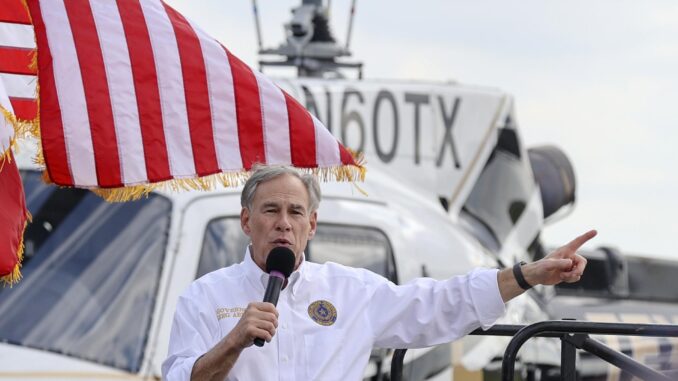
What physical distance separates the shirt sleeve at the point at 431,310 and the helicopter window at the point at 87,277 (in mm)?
3077

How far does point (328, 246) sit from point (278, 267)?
14.5 feet

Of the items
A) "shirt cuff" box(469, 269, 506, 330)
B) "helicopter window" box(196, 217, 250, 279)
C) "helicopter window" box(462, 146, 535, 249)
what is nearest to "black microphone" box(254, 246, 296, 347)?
"shirt cuff" box(469, 269, 506, 330)

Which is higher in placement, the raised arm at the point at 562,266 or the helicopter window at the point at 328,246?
the raised arm at the point at 562,266

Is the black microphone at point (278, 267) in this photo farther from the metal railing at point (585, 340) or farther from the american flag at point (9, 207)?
the american flag at point (9, 207)

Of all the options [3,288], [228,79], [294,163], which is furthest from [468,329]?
[3,288]

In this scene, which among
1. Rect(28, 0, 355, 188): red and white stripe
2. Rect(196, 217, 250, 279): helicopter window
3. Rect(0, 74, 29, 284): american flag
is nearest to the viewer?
Rect(0, 74, 29, 284): american flag

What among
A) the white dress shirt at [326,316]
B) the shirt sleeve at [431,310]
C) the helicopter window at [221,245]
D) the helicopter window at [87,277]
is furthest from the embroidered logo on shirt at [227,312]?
the helicopter window at [221,245]

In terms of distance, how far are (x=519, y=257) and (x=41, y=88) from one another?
5.98 metres

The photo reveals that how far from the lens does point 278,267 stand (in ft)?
12.8

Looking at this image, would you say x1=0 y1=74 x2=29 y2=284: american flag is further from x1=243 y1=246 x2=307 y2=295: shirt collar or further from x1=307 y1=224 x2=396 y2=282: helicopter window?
x1=307 y1=224 x2=396 y2=282: helicopter window

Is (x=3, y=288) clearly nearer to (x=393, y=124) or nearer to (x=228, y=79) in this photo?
(x=228, y=79)

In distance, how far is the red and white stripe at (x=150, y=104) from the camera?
5.12 m

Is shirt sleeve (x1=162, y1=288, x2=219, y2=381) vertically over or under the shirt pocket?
over

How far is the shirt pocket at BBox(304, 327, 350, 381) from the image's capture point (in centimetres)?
410
